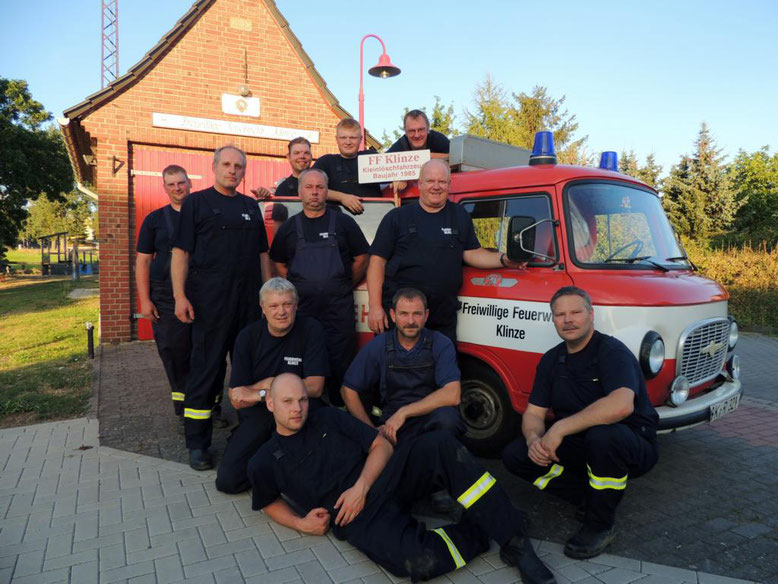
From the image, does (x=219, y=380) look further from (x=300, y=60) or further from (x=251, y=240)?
(x=300, y=60)

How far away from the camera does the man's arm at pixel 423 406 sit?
3322mm

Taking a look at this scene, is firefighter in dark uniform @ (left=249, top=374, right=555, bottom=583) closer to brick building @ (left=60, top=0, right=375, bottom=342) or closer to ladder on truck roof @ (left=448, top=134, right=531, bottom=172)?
ladder on truck roof @ (left=448, top=134, right=531, bottom=172)

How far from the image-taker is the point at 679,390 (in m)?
3.56

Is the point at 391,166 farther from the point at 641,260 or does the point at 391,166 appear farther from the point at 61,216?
the point at 61,216

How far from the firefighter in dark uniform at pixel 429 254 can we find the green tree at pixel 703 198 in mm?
17047

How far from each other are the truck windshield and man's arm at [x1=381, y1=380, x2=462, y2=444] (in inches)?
49.6

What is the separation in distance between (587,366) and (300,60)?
8.87 metres

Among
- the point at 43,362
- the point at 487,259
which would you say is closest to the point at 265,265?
the point at 487,259

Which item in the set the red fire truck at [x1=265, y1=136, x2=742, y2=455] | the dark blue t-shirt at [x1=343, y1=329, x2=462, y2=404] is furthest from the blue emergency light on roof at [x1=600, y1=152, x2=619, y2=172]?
the dark blue t-shirt at [x1=343, y1=329, x2=462, y2=404]

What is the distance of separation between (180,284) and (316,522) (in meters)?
1.97

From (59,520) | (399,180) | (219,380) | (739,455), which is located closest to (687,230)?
(739,455)

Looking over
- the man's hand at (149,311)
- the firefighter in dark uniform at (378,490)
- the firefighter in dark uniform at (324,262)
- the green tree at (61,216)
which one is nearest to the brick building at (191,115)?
the man's hand at (149,311)

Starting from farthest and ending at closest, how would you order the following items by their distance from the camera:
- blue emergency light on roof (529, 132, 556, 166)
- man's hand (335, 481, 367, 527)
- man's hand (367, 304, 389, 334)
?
1. blue emergency light on roof (529, 132, 556, 166)
2. man's hand (367, 304, 389, 334)
3. man's hand (335, 481, 367, 527)

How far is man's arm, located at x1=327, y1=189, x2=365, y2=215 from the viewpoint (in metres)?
4.60
